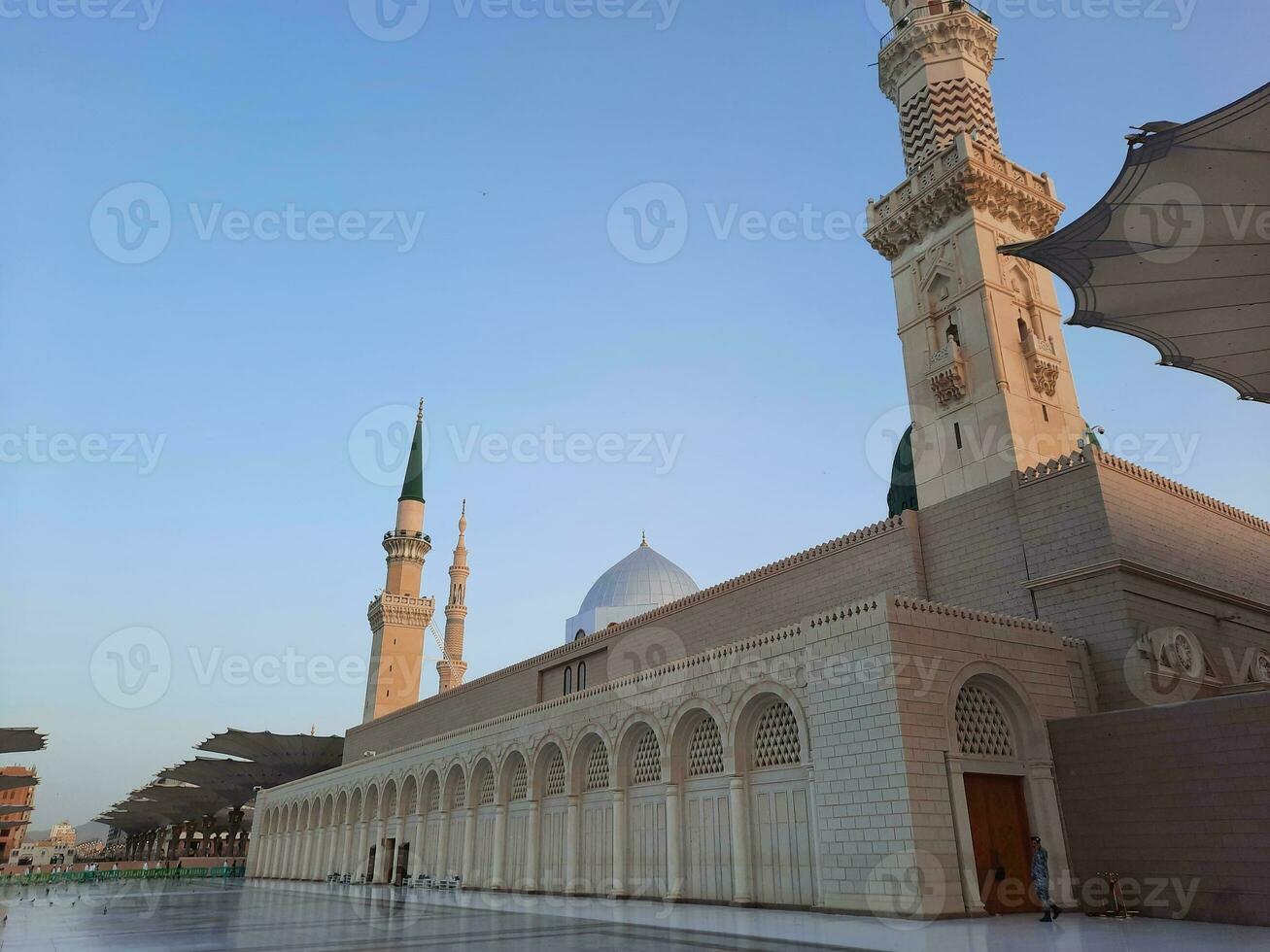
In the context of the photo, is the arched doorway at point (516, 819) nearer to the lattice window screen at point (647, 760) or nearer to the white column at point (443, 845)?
the white column at point (443, 845)

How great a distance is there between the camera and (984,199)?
22344 mm

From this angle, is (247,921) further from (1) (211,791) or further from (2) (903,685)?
(1) (211,791)

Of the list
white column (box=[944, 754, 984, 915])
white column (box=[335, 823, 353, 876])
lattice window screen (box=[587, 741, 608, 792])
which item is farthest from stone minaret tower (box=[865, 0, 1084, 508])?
white column (box=[335, 823, 353, 876])

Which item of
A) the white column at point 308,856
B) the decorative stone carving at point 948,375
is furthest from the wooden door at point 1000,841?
the white column at point 308,856

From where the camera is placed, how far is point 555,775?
22406 millimetres

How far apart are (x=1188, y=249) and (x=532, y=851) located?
19.1 meters

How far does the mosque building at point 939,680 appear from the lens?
13.3 m

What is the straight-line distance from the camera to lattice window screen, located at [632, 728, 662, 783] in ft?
61.4

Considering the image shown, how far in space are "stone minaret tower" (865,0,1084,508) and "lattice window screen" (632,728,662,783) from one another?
8.59 meters

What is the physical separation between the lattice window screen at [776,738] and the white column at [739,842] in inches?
24.0

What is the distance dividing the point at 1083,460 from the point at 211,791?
60055 millimetres

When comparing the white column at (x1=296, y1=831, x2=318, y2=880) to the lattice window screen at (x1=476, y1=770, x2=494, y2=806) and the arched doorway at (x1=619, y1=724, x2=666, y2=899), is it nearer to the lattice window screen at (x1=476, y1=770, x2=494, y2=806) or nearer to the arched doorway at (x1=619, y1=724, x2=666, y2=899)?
the lattice window screen at (x1=476, y1=770, x2=494, y2=806)

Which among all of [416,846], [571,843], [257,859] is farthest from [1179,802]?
[257,859]

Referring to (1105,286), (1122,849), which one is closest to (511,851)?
(1122,849)
